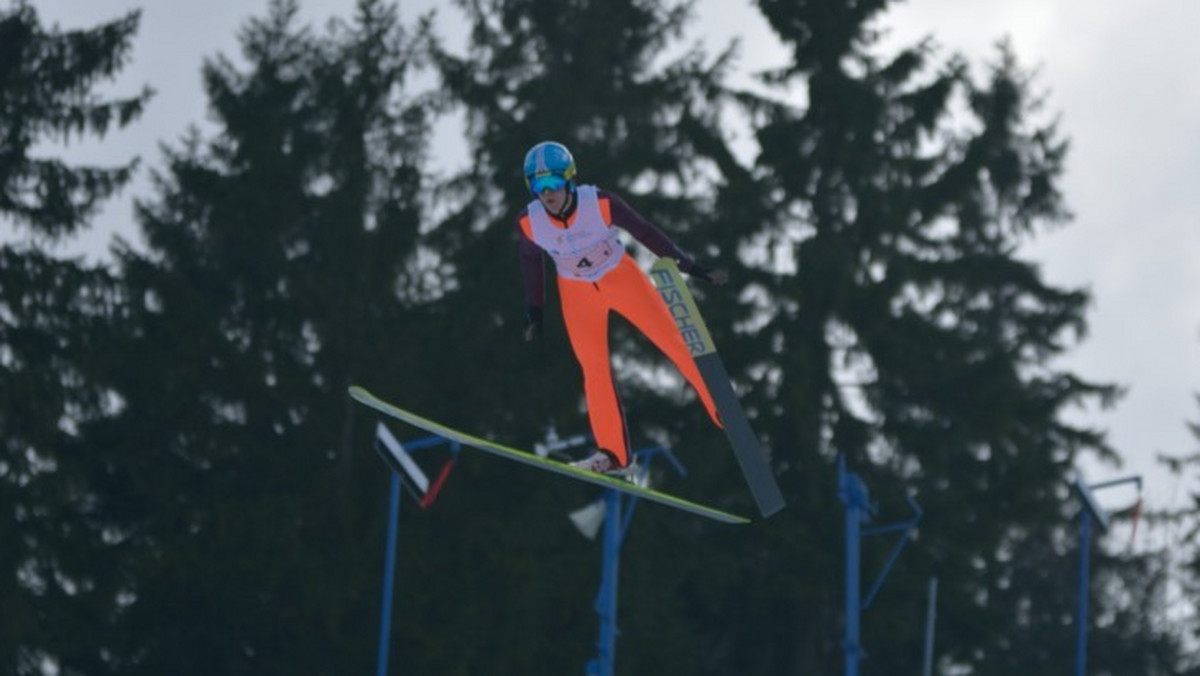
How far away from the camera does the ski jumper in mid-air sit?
34.6 ft

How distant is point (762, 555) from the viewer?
121 ft

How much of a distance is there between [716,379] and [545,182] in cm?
155

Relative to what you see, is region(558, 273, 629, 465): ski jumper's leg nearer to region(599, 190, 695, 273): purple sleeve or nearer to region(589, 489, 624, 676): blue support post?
region(599, 190, 695, 273): purple sleeve

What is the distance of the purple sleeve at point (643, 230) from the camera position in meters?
10.8

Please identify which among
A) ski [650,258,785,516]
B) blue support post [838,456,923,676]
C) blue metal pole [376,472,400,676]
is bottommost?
ski [650,258,785,516]

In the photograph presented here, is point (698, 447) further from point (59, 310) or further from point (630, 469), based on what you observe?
point (630, 469)

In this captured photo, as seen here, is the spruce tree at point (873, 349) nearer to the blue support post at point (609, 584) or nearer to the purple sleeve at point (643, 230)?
the blue support post at point (609, 584)

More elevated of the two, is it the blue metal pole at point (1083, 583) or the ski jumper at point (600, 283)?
the blue metal pole at point (1083, 583)

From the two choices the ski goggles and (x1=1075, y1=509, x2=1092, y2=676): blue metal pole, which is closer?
the ski goggles

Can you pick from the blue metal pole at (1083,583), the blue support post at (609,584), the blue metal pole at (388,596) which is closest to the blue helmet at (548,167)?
the blue metal pole at (388,596)

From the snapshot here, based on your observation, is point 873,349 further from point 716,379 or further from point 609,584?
point 716,379

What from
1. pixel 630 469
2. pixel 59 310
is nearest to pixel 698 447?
pixel 59 310

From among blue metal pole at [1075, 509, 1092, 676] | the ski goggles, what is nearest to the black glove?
the ski goggles

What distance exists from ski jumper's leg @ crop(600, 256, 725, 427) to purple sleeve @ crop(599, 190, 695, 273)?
46 cm
